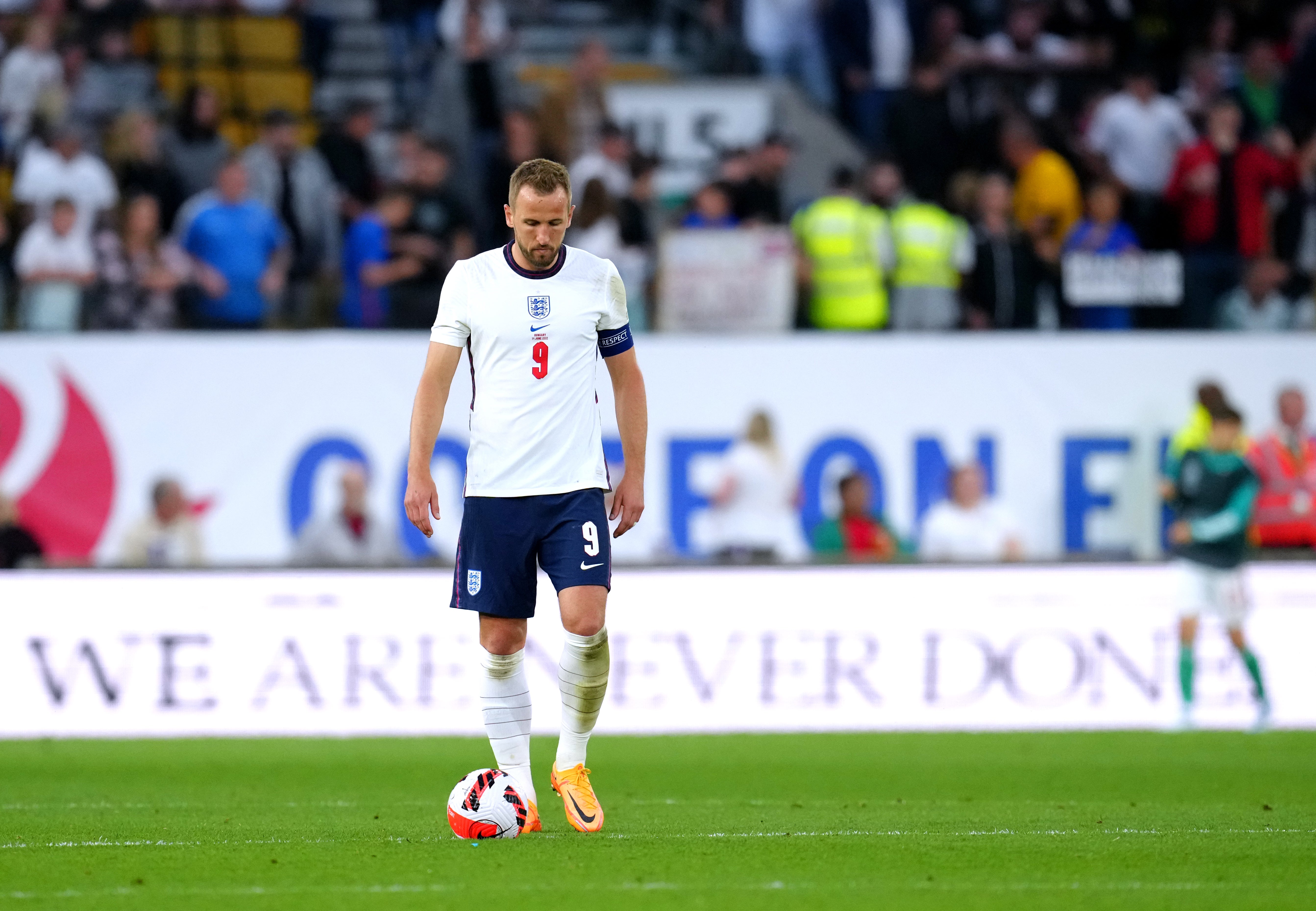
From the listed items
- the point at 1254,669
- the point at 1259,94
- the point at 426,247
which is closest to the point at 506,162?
the point at 426,247

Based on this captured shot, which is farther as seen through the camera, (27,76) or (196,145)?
(27,76)

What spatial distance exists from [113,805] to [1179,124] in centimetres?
1242

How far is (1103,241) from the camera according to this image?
53.3 ft

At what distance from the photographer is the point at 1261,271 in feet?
53.2

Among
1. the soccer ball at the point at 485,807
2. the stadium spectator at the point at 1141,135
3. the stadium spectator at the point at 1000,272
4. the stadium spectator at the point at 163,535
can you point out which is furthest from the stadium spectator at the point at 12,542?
the stadium spectator at the point at 1141,135

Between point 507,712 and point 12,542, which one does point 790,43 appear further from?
point 507,712

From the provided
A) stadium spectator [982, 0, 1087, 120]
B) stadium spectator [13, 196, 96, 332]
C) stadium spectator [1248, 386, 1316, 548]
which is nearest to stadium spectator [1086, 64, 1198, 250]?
stadium spectator [982, 0, 1087, 120]

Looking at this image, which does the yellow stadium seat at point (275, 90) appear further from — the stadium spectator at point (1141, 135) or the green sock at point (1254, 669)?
the green sock at point (1254, 669)

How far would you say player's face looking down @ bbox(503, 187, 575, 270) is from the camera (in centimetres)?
683

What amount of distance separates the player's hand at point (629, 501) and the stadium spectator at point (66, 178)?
9.38 m

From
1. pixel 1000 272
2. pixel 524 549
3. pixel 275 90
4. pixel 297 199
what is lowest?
pixel 524 549

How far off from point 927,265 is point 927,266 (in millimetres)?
13

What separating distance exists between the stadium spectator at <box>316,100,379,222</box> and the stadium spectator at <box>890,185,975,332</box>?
14.2 ft

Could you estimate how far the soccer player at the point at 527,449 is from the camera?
6.93m
